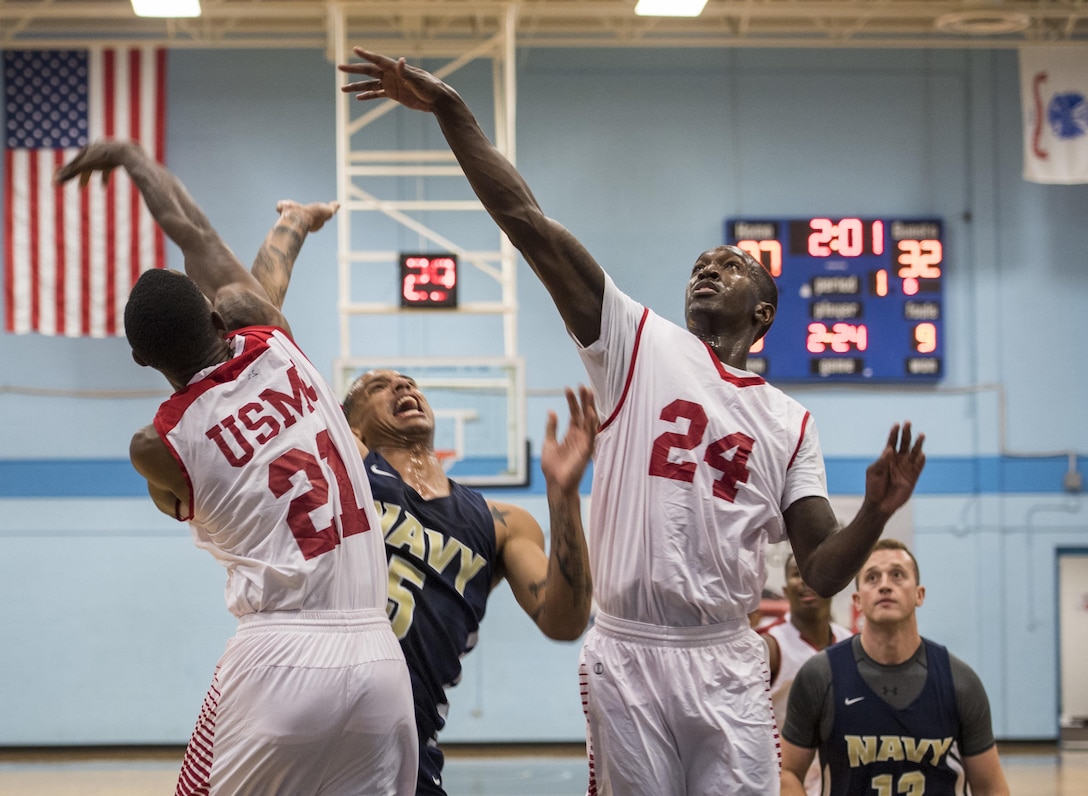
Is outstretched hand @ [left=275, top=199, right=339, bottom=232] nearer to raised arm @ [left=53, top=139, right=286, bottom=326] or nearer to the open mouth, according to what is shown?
raised arm @ [left=53, top=139, right=286, bottom=326]

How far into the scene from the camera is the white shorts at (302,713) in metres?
3.40

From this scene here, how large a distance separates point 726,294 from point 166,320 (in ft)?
5.62

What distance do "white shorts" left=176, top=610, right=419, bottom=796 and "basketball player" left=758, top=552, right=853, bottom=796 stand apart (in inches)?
108

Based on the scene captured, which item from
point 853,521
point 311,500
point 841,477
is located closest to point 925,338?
point 841,477

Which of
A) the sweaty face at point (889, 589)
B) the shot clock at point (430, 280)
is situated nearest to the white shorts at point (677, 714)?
the sweaty face at point (889, 589)

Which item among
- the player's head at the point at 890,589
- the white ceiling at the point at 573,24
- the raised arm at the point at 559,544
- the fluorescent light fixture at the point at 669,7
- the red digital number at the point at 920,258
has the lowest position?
the player's head at the point at 890,589

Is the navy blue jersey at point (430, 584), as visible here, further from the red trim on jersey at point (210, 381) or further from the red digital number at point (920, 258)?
the red digital number at point (920, 258)

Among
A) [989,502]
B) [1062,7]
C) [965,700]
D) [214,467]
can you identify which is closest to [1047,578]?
[989,502]

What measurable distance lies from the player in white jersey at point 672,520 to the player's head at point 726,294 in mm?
172

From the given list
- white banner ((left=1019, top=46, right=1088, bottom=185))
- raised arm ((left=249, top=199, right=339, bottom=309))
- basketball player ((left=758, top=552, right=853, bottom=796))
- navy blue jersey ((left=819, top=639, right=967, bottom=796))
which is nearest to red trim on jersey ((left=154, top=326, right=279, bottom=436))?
raised arm ((left=249, top=199, right=339, bottom=309))

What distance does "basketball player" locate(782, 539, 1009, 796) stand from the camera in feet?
15.5

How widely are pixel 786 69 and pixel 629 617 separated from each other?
1054 centimetres

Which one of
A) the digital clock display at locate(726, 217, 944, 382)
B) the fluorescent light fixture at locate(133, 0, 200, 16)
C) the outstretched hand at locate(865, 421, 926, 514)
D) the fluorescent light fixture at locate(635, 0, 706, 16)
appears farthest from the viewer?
the digital clock display at locate(726, 217, 944, 382)

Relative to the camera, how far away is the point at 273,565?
11.3ft
